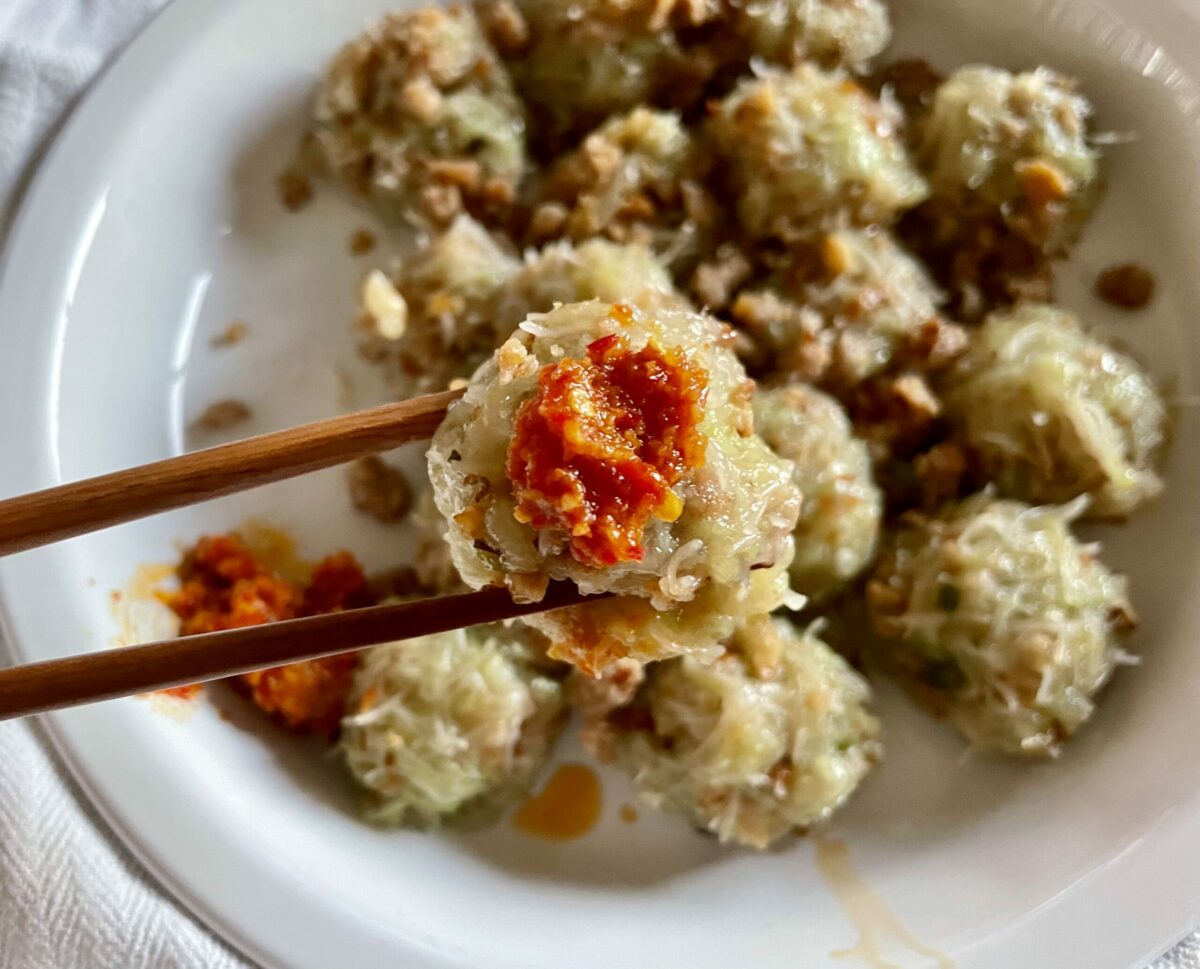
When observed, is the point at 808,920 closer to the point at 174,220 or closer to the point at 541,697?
the point at 541,697

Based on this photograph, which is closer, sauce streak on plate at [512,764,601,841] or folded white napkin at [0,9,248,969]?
folded white napkin at [0,9,248,969]

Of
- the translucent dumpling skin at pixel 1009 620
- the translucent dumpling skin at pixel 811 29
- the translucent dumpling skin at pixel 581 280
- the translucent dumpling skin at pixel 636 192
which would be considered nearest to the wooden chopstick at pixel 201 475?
the translucent dumpling skin at pixel 581 280

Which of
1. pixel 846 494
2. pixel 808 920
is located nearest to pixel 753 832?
pixel 808 920

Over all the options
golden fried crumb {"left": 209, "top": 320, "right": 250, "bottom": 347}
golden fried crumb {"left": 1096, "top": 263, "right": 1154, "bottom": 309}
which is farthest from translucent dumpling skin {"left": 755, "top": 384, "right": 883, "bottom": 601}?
golden fried crumb {"left": 209, "top": 320, "right": 250, "bottom": 347}

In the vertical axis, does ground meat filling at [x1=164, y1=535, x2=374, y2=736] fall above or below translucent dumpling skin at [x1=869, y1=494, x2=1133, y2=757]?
below

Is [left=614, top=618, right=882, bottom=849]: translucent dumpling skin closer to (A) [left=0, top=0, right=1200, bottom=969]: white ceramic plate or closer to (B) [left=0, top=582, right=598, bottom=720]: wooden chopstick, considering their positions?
(A) [left=0, top=0, right=1200, bottom=969]: white ceramic plate

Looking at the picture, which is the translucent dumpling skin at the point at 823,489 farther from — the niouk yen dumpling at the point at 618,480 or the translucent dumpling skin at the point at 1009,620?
the niouk yen dumpling at the point at 618,480

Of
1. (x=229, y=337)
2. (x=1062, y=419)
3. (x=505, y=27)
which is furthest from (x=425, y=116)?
(x=1062, y=419)
